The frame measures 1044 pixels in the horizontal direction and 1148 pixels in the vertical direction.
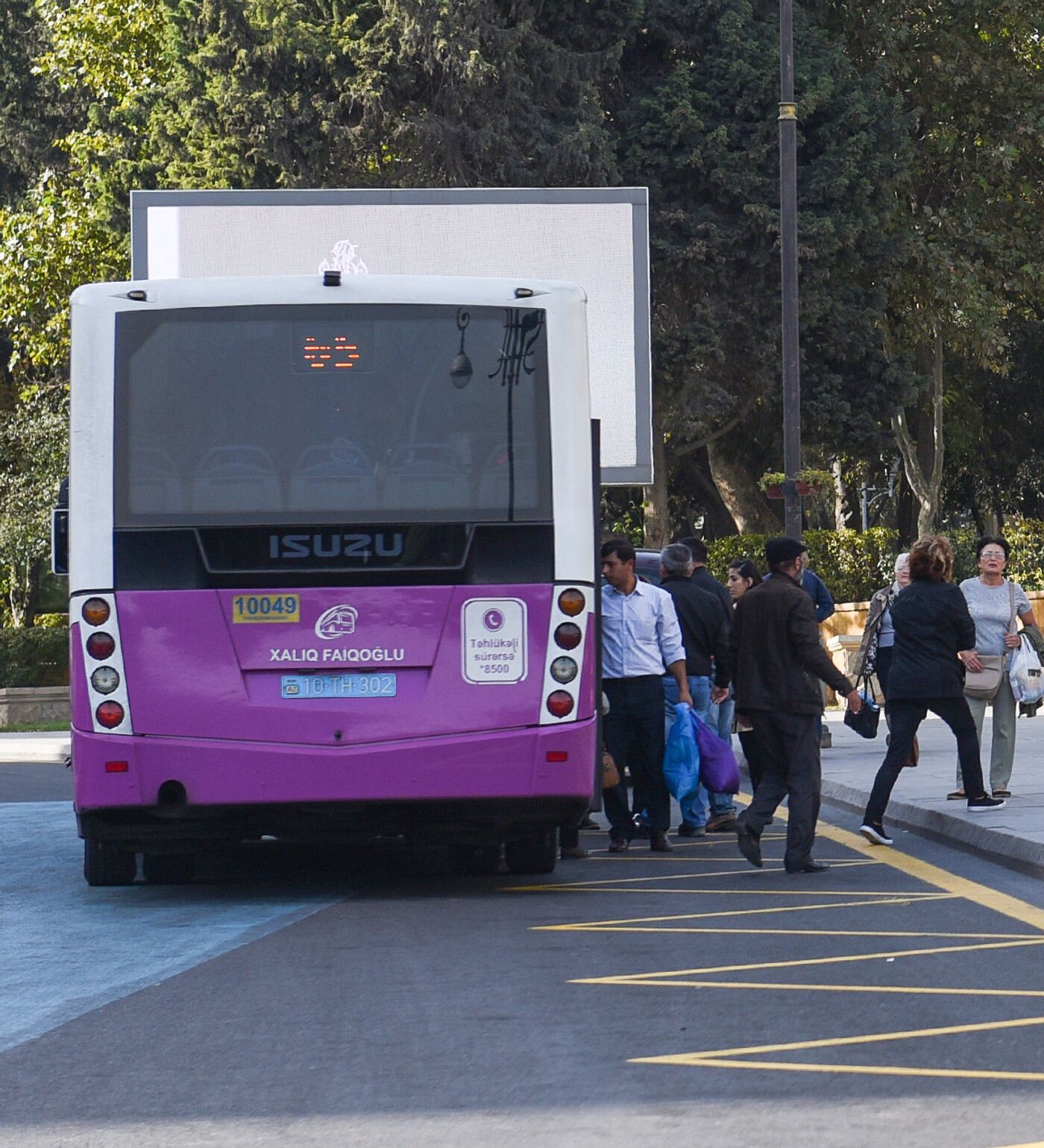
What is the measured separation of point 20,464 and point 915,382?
17.4 metres

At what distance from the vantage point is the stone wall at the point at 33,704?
33844 mm

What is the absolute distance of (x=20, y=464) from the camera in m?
40.8

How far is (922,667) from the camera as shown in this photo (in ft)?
39.4

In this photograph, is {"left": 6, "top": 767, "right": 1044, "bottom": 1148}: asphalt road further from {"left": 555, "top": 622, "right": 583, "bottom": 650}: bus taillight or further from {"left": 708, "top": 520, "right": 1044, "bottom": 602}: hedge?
{"left": 708, "top": 520, "right": 1044, "bottom": 602}: hedge

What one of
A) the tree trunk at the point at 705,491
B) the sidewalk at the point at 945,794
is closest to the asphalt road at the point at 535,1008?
the sidewalk at the point at 945,794

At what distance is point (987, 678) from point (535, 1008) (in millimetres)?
6915

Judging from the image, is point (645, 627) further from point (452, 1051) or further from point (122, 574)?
point (452, 1051)

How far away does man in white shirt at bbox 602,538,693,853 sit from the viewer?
11.9m

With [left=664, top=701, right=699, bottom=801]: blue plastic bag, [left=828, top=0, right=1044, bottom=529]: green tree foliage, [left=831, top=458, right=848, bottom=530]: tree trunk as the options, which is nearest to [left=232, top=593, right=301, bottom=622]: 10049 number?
[left=664, top=701, right=699, bottom=801]: blue plastic bag

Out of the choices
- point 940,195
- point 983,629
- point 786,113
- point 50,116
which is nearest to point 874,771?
point 983,629

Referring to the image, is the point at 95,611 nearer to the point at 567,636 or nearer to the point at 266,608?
the point at 266,608

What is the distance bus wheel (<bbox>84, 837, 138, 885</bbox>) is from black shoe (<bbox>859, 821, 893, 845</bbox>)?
13.3 ft

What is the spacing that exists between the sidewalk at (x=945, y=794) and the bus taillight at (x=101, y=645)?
464 centimetres

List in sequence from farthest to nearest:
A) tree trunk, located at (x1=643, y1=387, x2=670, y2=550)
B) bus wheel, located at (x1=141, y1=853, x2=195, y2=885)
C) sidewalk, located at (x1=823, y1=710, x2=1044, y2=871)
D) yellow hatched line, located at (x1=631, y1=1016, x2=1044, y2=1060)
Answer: tree trunk, located at (x1=643, y1=387, x2=670, y2=550)
sidewalk, located at (x1=823, y1=710, x2=1044, y2=871)
bus wheel, located at (x1=141, y1=853, x2=195, y2=885)
yellow hatched line, located at (x1=631, y1=1016, x2=1044, y2=1060)
